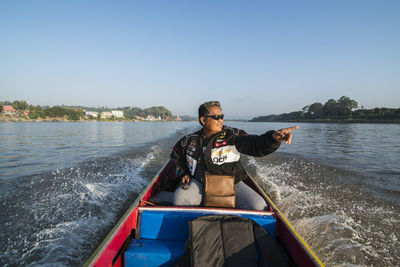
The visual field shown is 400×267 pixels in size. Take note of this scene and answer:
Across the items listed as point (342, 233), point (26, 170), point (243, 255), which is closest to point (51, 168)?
point (26, 170)

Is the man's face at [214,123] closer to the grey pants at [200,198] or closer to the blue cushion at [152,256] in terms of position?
the grey pants at [200,198]

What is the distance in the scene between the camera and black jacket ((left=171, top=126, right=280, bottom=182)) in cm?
242

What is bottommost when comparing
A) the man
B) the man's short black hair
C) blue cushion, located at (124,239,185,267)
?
blue cushion, located at (124,239,185,267)

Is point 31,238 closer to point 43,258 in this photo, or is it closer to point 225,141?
point 43,258

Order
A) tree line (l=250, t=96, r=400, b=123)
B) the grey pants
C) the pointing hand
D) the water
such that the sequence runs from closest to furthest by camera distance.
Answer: the pointing hand
the grey pants
the water
tree line (l=250, t=96, r=400, b=123)

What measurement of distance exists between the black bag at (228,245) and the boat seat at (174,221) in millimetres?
254

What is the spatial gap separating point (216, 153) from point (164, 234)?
127 cm

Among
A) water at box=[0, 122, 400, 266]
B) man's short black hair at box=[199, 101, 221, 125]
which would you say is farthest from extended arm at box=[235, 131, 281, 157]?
water at box=[0, 122, 400, 266]

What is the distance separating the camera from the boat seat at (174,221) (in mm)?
2113

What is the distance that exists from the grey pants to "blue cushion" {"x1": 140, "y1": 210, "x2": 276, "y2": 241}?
339mm

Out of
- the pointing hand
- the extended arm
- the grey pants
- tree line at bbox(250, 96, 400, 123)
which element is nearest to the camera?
the pointing hand

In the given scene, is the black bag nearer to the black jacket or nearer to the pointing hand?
the black jacket

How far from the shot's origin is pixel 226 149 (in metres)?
2.72

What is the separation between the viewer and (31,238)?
119 inches
